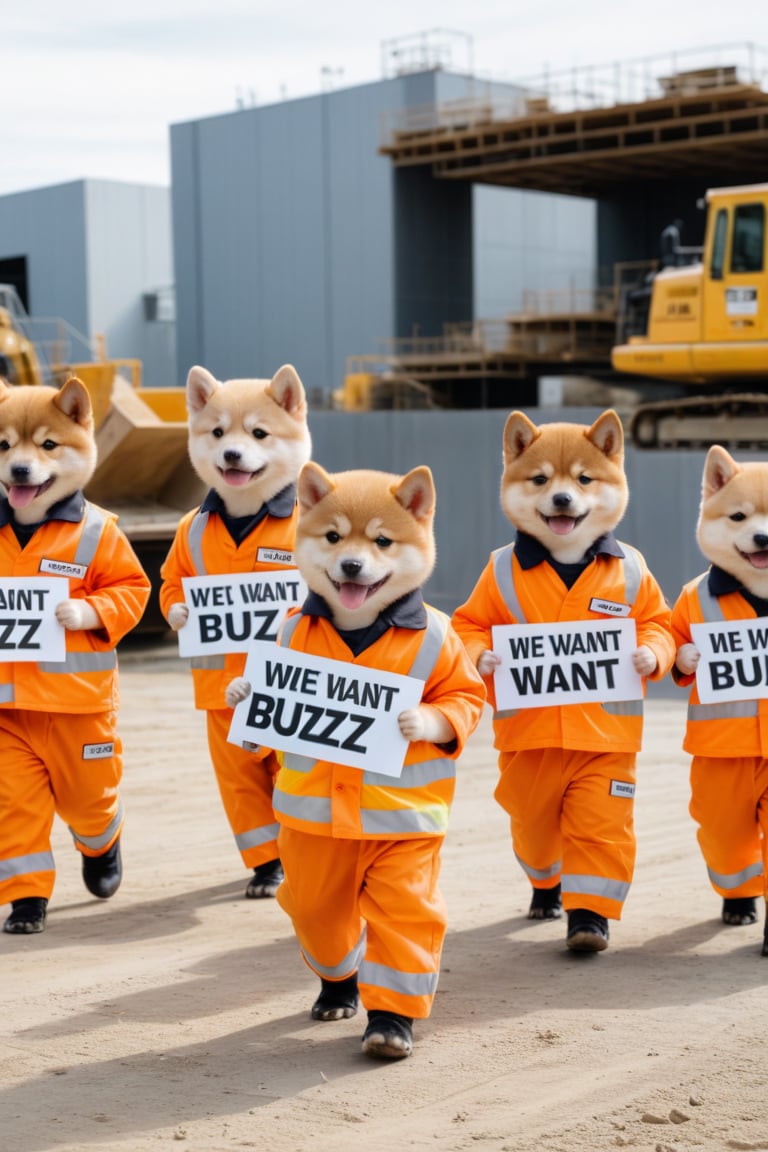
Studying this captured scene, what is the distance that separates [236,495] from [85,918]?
5.64 feet

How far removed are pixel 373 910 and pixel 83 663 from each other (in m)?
1.75

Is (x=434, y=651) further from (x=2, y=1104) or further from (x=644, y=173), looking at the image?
(x=644, y=173)

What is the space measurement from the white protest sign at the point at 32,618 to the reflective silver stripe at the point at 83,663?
0.03m

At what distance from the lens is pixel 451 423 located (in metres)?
19.5

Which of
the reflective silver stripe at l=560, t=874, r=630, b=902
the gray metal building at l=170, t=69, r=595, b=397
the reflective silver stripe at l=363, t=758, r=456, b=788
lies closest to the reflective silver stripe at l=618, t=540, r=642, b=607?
the reflective silver stripe at l=560, t=874, r=630, b=902

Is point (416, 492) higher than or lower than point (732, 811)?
higher

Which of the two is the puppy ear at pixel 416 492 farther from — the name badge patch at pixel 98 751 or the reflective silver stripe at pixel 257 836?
the reflective silver stripe at pixel 257 836

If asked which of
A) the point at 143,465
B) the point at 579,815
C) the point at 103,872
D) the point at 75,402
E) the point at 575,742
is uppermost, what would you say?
the point at 75,402

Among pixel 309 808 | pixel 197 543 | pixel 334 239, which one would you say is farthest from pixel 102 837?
pixel 334 239

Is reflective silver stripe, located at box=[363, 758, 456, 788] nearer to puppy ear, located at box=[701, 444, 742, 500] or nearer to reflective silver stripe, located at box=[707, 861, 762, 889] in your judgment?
reflective silver stripe, located at box=[707, 861, 762, 889]

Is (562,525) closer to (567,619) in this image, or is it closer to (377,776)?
(567,619)

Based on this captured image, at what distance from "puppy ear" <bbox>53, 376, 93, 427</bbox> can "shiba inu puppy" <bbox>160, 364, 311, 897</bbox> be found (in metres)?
0.46

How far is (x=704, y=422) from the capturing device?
52.5 feet

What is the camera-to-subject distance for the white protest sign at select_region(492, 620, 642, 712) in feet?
16.8
